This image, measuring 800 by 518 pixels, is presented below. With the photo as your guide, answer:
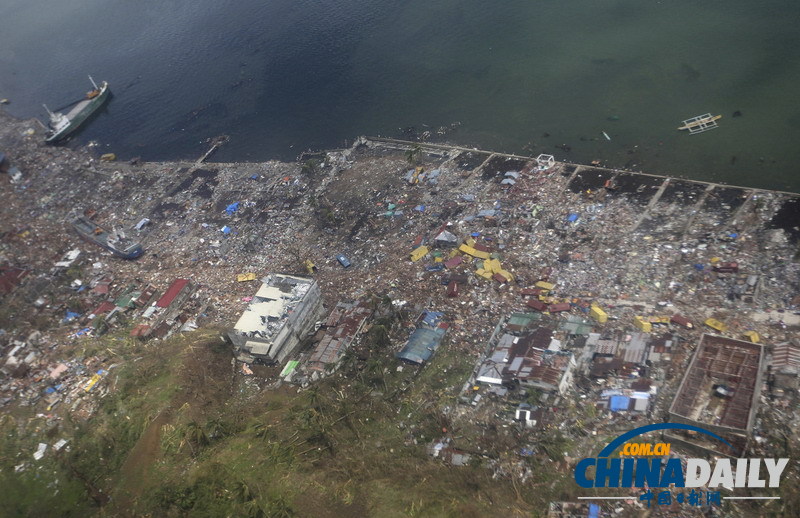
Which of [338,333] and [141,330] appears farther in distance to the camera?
[141,330]

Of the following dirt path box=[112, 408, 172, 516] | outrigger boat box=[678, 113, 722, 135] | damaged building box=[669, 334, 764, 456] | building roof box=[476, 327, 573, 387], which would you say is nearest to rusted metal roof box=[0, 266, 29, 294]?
dirt path box=[112, 408, 172, 516]

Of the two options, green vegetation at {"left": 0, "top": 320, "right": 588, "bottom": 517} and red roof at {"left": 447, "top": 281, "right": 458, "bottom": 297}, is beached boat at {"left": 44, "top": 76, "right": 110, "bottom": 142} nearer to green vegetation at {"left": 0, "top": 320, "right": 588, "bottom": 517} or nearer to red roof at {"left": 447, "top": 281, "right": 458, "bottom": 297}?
green vegetation at {"left": 0, "top": 320, "right": 588, "bottom": 517}

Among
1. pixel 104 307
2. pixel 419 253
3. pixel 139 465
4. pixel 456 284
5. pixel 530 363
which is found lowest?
pixel 530 363

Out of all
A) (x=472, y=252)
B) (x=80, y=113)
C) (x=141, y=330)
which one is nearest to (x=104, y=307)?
(x=141, y=330)

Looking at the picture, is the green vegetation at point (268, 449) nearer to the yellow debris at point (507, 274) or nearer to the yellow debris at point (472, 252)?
the yellow debris at point (507, 274)

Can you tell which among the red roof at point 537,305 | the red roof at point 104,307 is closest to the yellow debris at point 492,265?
the red roof at point 537,305

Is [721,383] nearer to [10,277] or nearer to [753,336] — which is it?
[753,336]

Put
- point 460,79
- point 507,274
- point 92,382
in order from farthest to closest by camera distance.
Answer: point 460,79
point 507,274
point 92,382

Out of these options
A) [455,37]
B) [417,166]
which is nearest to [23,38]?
[455,37]

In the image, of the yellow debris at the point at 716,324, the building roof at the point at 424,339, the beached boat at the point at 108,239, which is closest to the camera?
the yellow debris at the point at 716,324
